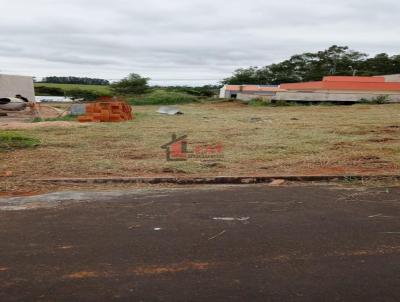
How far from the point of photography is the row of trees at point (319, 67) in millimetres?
76438

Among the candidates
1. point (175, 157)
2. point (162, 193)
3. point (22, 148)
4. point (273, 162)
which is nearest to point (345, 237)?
point (162, 193)

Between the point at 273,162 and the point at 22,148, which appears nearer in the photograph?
the point at 273,162

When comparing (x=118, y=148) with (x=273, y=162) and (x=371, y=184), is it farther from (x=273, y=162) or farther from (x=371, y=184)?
(x=371, y=184)

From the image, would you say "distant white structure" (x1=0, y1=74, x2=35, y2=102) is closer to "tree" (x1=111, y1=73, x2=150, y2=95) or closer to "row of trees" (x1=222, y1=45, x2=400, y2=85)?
"tree" (x1=111, y1=73, x2=150, y2=95)

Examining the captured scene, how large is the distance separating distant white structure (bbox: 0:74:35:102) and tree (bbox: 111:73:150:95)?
28.2 m

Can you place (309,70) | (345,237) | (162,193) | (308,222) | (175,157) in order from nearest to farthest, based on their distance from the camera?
(345,237)
(308,222)
(162,193)
(175,157)
(309,70)

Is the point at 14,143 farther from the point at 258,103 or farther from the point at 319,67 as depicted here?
the point at 319,67

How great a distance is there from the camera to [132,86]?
6475 cm

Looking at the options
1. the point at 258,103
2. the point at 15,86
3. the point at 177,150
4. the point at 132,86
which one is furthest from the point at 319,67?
the point at 177,150

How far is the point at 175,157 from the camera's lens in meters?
10.7

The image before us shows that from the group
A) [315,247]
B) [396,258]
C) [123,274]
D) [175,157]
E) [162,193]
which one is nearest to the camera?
[123,274]

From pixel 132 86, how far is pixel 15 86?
30717 millimetres

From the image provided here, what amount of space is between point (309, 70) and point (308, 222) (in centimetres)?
7725

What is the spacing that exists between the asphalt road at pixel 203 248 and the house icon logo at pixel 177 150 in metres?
3.65
